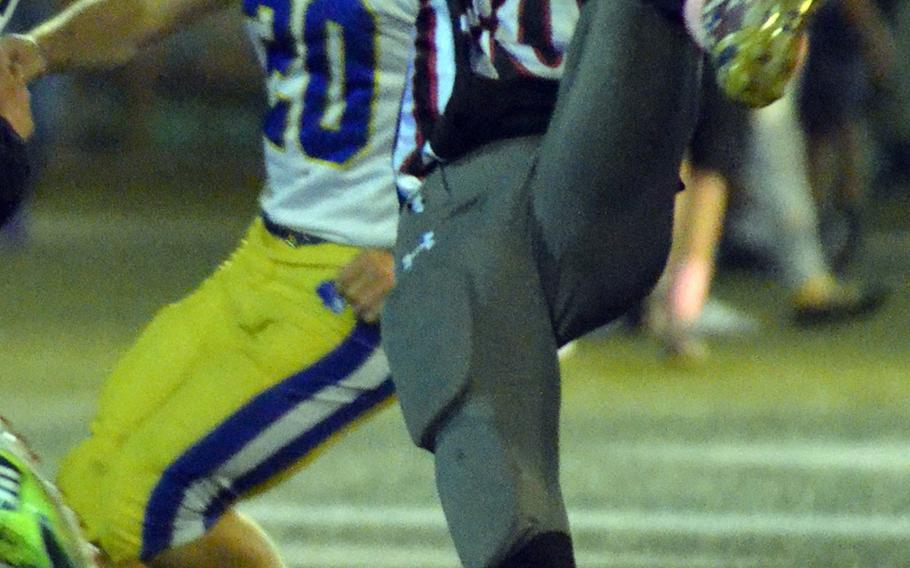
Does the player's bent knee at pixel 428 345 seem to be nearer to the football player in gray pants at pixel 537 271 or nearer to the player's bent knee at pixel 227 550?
the football player in gray pants at pixel 537 271

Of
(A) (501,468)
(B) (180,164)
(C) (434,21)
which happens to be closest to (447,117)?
(C) (434,21)

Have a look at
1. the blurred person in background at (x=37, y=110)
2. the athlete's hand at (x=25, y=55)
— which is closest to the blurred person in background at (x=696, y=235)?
the blurred person in background at (x=37, y=110)

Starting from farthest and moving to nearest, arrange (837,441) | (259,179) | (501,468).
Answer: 1. (259,179)
2. (837,441)
3. (501,468)

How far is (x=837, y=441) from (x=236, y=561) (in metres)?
3.37

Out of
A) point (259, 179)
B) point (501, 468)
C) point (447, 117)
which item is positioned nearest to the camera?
point (501, 468)

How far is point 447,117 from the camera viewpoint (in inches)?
120

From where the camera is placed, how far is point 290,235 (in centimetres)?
388

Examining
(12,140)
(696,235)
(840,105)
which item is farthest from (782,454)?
(840,105)

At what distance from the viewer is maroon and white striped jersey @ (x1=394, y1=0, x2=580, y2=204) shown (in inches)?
117

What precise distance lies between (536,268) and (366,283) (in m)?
0.88

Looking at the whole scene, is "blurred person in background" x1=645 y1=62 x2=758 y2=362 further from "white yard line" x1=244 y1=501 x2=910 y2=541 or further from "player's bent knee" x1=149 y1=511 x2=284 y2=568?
"player's bent knee" x1=149 y1=511 x2=284 y2=568

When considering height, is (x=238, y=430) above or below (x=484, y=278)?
below

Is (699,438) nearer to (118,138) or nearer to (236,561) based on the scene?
(236,561)

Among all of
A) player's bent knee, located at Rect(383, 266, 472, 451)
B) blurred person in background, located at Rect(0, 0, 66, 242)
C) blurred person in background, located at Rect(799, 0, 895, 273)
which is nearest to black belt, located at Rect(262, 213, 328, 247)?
player's bent knee, located at Rect(383, 266, 472, 451)
